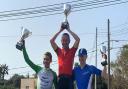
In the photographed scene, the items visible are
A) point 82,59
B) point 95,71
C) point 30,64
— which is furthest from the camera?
point 30,64

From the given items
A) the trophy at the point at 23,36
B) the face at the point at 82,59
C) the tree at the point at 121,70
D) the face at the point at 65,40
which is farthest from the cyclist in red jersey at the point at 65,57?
the tree at the point at 121,70

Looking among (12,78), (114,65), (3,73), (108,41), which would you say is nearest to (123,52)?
(114,65)

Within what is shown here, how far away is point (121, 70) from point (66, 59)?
4190 cm

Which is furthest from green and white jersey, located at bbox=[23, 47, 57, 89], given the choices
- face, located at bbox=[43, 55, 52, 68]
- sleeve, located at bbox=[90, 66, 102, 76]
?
sleeve, located at bbox=[90, 66, 102, 76]

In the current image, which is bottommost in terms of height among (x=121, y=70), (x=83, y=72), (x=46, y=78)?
(x=121, y=70)

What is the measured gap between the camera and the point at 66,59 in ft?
30.7

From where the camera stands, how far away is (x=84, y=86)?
9.07 metres

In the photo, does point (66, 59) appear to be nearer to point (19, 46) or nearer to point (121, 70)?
point (19, 46)

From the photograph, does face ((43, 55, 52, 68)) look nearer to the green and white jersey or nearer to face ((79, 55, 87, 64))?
the green and white jersey

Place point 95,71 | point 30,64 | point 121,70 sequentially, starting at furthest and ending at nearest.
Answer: point 121,70 → point 30,64 → point 95,71

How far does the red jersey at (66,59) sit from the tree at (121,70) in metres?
39.7

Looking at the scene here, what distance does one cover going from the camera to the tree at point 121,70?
49.2 meters

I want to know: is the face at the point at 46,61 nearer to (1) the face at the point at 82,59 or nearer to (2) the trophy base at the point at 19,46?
(2) the trophy base at the point at 19,46

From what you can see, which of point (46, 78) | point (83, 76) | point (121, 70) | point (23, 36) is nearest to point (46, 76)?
point (46, 78)
